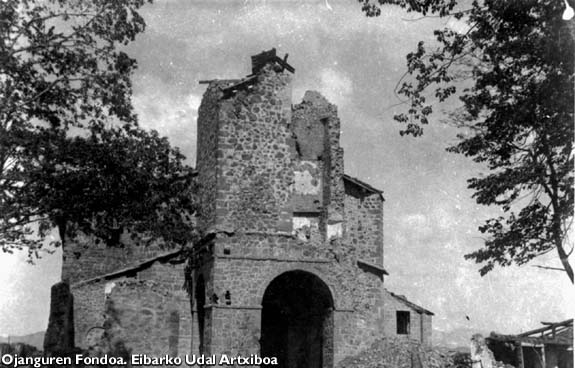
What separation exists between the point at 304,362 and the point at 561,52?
15.5 m

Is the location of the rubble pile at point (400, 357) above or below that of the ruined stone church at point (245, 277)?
below

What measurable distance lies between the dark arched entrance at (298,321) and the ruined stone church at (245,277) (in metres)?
0.04

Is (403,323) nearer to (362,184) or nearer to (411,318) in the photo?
(411,318)

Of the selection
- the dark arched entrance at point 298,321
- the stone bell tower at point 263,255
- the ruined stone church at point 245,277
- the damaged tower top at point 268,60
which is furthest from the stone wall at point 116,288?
the damaged tower top at point 268,60

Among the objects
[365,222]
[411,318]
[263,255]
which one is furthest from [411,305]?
[263,255]

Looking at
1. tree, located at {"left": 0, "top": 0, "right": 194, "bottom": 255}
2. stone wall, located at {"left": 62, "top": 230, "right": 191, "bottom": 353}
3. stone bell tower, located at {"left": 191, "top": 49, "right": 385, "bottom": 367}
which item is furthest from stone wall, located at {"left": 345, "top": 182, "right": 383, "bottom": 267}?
tree, located at {"left": 0, "top": 0, "right": 194, "bottom": 255}

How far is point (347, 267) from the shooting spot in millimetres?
22750

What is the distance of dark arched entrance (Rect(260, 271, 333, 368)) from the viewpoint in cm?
2245

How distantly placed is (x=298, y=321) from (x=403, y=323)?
12.5 metres

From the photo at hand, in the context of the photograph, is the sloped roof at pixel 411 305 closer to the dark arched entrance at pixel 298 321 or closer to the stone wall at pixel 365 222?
the stone wall at pixel 365 222

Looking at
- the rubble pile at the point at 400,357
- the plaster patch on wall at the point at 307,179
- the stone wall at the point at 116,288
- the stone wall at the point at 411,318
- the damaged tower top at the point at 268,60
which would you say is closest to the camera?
the rubble pile at the point at 400,357

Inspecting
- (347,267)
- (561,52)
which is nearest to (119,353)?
(347,267)

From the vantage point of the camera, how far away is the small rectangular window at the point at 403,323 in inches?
1383

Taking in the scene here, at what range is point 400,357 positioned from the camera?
2105 cm
